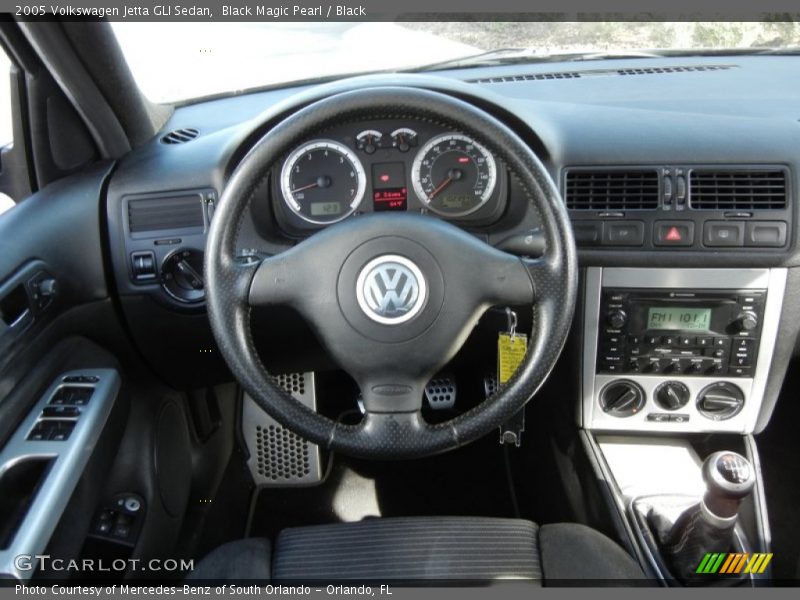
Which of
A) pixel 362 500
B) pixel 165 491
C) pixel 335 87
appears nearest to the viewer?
pixel 335 87

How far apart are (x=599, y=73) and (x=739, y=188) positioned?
26.7 inches

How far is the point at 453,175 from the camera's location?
68.7 inches

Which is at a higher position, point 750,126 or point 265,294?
point 750,126

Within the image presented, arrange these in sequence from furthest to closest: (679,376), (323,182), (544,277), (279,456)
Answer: (279,456), (679,376), (323,182), (544,277)

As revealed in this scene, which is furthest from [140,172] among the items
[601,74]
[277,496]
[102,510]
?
[601,74]

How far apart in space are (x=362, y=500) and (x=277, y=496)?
0.95 feet

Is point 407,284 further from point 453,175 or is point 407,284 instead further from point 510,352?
point 453,175

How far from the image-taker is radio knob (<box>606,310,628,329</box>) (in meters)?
1.90

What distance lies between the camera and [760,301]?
187 cm

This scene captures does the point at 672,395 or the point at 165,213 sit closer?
the point at 165,213

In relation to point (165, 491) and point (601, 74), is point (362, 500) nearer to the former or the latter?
point (165, 491)

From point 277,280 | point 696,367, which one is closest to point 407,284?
point 277,280

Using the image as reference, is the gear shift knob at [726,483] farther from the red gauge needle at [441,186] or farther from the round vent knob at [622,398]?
the red gauge needle at [441,186]

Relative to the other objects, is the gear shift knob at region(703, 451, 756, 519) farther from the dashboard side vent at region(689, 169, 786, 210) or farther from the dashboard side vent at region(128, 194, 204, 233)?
the dashboard side vent at region(128, 194, 204, 233)
